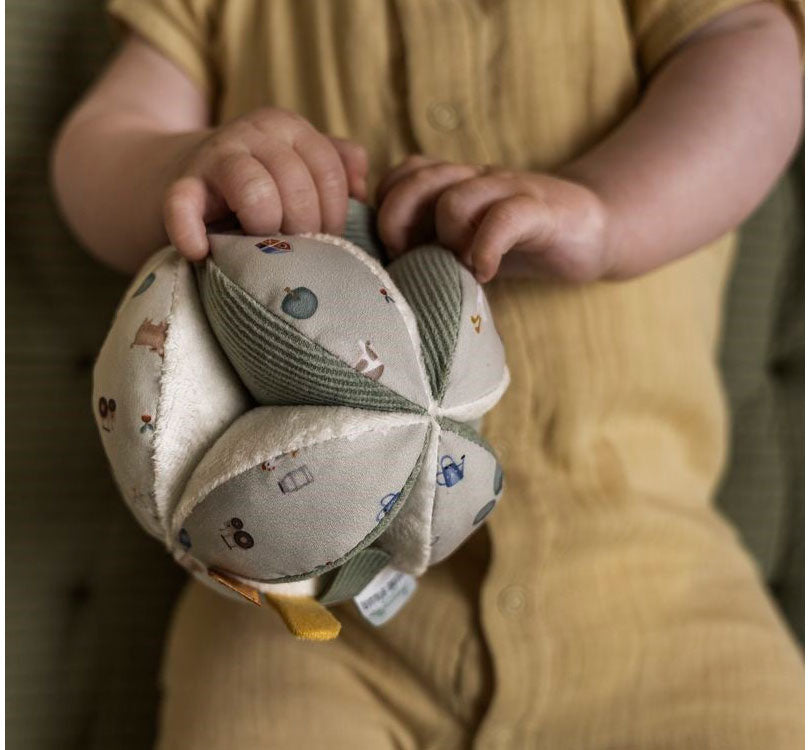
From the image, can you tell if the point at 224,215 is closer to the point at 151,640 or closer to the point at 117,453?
the point at 117,453

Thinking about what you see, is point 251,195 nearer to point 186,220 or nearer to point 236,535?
point 186,220

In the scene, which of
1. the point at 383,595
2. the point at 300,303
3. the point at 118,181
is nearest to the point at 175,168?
the point at 118,181

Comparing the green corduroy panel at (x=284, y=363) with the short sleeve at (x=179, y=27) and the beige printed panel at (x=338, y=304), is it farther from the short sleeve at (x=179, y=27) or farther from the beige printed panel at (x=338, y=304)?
the short sleeve at (x=179, y=27)

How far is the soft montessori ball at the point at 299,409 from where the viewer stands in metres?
0.39

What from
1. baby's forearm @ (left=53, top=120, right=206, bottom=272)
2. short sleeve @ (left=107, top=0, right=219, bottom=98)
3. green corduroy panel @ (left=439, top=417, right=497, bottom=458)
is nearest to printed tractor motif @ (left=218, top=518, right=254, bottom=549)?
green corduroy panel @ (left=439, top=417, right=497, bottom=458)

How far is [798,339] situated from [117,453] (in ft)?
2.38

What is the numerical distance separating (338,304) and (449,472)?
97 millimetres

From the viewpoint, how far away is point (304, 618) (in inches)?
17.1

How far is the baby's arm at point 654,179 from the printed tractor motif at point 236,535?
0.19 metres

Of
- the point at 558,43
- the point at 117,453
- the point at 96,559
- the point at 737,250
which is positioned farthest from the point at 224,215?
the point at 737,250

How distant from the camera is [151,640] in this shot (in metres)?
0.78

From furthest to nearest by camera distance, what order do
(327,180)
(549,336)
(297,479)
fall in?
(549,336)
(327,180)
(297,479)

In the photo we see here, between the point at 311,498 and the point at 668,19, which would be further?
the point at 668,19

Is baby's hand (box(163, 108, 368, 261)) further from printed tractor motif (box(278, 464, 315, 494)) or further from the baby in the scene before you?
printed tractor motif (box(278, 464, 315, 494))
